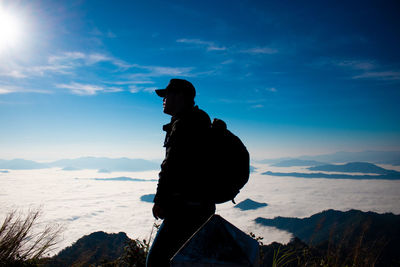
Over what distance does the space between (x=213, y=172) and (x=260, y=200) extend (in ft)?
658

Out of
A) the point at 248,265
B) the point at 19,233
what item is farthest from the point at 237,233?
the point at 19,233

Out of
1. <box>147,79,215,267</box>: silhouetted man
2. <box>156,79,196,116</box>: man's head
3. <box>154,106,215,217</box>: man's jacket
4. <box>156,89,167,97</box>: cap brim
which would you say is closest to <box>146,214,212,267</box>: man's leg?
<box>147,79,215,267</box>: silhouetted man

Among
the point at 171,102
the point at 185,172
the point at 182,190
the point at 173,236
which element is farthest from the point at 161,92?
the point at 173,236

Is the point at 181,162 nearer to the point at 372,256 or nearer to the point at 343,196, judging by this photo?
the point at 372,256

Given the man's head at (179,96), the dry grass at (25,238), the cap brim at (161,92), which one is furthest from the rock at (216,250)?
the dry grass at (25,238)

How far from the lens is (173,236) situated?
194 cm

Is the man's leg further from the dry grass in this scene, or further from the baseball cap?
the dry grass

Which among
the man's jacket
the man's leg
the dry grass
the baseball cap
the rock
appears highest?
the baseball cap

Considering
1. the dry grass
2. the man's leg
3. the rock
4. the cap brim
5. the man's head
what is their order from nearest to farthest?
the rock
the man's leg
the man's head
the cap brim
the dry grass

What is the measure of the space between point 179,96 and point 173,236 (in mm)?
1401

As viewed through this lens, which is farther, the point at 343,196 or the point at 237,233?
the point at 343,196

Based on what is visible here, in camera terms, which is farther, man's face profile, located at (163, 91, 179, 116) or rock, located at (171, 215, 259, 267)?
man's face profile, located at (163, 91, 179, 116)

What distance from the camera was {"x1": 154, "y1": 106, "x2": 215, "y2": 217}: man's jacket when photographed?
1979 mm

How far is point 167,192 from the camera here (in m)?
2.02
